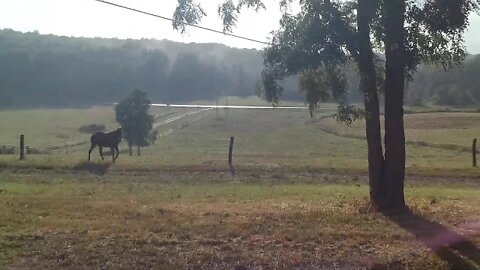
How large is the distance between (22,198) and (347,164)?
19.0 meters

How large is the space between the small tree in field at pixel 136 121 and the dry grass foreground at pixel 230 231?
54.4 metres

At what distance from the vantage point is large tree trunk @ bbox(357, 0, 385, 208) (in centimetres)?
1420

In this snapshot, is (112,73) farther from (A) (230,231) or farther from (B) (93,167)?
(A) (230,231)

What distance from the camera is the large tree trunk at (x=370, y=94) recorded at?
14195 millimetres

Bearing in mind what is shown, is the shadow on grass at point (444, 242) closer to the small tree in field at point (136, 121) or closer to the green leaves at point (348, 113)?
the green leaves at point (348, 113)

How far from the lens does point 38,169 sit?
28266mm

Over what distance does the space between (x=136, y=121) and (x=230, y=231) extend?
210 feet

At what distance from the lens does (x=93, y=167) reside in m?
28.8

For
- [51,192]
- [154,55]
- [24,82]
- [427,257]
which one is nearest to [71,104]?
[24,82]

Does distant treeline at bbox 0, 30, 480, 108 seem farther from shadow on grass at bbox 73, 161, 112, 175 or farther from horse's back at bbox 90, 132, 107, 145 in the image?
shadow on grass at bbox 73, 161, 112, 175

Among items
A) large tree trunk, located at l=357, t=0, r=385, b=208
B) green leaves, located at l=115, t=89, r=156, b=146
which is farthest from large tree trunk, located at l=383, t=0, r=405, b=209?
green leaves, located at l=115, t=89, r=156, b=146

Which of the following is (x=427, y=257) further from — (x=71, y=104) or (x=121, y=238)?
(x=71, y=104)

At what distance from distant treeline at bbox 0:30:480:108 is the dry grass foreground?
125933mm

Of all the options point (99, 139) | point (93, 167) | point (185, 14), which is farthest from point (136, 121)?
point (185, 14)
